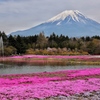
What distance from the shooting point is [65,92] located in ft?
49.6

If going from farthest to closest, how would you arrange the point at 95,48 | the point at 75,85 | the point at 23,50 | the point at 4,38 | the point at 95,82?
the point at 4,38 → the point at 23,50 → the point at 95,48 → the point at 95,82 → the point at 75,85

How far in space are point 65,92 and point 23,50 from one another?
Result: 254 feet

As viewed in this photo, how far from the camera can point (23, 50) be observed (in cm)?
9181

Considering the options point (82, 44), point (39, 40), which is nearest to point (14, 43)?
point (39, 40)

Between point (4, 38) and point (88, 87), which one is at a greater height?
point (4, 38)

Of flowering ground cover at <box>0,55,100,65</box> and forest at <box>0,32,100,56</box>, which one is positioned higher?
forest at <box>0,32,100,56</box>

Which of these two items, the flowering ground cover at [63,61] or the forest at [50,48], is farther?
the forest at [50,48]

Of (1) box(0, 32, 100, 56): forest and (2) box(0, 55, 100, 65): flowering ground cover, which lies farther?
(1) box(0, 32, 100, 56): forest

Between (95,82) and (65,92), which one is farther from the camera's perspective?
(95,82)

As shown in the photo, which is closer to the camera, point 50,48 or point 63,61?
point 63,61

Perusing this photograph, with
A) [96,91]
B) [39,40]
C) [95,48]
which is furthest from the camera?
[39,40]

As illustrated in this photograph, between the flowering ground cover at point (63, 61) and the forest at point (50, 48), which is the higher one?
the forest at point (50, 48)

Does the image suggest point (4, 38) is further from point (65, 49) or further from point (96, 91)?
point (96, 91)

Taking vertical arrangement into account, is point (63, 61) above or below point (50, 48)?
below
